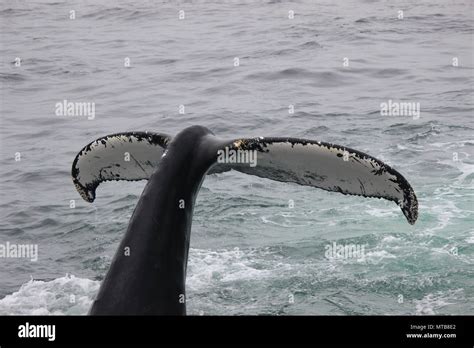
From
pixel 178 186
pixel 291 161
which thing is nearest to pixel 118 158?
pixel 178 186

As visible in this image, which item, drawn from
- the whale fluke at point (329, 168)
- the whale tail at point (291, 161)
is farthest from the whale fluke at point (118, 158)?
the whale fluke at point (329, 168)

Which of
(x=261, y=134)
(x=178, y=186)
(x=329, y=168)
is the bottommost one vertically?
(x=261, y=134)

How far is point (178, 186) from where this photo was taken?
647 cm

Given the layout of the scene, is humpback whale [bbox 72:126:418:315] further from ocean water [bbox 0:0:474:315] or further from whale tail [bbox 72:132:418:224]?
ocean water [bbox 0:0:474:315]

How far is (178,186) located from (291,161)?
0.89 metres

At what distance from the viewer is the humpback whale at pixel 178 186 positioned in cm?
586

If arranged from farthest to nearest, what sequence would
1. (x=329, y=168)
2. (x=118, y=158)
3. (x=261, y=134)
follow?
1. (x=261, y=134)
2. (x=118, y=158)
3. (x=329, y=168)

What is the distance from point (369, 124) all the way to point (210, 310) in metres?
9.17

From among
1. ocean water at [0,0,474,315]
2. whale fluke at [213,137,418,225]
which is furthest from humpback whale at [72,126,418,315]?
ocean water at [0,0,474,315]

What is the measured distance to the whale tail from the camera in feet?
20.4

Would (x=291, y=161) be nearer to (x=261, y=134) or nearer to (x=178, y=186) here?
(x=178, y=186)

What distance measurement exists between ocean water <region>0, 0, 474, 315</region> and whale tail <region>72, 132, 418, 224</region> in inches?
107

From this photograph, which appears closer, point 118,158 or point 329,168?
point 329,168

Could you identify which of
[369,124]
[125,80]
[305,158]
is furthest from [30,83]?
[305,158]
